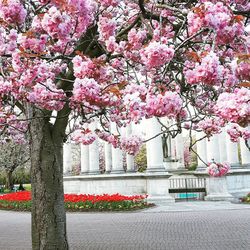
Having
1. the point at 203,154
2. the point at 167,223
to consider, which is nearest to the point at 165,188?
the point at 203,154

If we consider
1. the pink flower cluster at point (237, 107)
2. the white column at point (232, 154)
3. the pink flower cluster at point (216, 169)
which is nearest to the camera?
the pink flower cluster at point (237, 107)

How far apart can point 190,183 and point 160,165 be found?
3.42 meters

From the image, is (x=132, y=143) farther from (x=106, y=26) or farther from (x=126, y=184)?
(x=126, y=184)

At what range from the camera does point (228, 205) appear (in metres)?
19.6

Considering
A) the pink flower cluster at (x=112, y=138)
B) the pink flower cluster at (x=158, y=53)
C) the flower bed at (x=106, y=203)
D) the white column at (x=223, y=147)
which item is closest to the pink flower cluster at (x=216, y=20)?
the pink flower cluster at (x=158, y=53)

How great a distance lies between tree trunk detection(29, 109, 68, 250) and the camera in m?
7.60

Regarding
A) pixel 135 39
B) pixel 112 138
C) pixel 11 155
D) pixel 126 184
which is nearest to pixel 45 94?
pixel 135 39

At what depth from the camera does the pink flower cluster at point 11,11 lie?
5036mm

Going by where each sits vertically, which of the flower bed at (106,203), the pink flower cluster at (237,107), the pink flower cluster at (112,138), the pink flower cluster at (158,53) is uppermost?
the pink flower cluster at (158,53)

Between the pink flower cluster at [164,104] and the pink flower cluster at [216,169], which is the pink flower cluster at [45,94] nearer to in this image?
the pink flower cluster at [164,104]

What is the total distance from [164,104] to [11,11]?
7.77 feet

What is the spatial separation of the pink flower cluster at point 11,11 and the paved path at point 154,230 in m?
6.73

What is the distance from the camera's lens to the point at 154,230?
1263cm

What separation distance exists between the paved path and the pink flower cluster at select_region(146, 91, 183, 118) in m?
6.30
